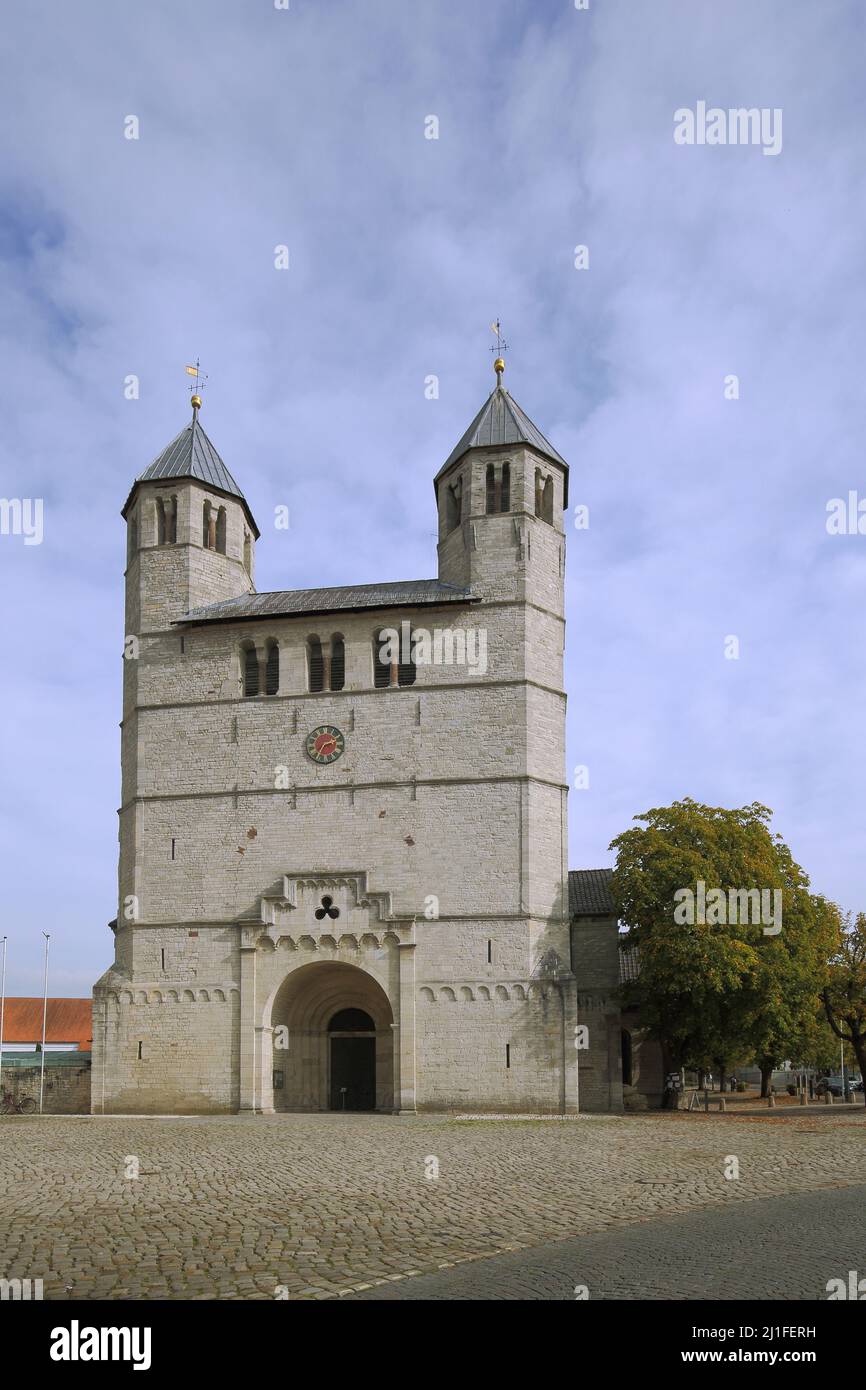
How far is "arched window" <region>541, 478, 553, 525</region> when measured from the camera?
41.9m

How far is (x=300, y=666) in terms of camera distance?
41.0m

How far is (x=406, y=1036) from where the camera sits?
3719 centimetres

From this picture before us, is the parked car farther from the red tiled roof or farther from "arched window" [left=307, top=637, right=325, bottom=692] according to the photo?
the red tiled roof

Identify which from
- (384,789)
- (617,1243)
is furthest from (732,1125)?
(617,1243)

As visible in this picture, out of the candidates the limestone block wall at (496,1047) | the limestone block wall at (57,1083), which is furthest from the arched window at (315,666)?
the limestone block wall at (57,1083)

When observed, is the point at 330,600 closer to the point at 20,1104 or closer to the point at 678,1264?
the point at 20,1104

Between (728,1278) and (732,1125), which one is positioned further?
(732,1125)

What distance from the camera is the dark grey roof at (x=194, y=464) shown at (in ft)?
143

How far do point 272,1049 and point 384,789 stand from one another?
8793 mm

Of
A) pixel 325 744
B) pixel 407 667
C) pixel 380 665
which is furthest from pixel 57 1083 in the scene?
pixel 407 667

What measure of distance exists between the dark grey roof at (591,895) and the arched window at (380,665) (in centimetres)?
1030

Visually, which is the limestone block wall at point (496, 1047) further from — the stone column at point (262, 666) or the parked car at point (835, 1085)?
the parked car at point (835, 1085)

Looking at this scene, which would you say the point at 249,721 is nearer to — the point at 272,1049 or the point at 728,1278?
the point at 272,1049

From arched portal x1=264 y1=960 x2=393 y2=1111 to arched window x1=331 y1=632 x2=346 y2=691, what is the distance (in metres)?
9.05
